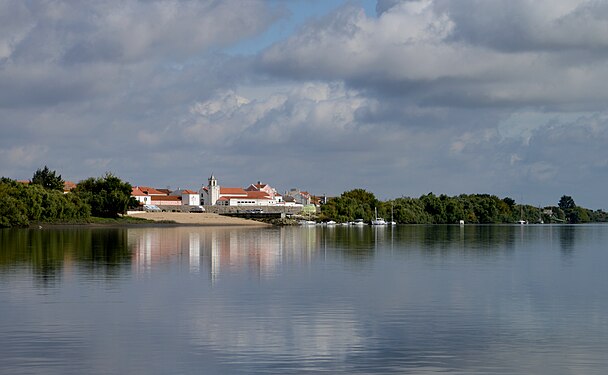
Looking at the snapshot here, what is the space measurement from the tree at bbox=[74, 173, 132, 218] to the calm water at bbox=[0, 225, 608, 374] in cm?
7894

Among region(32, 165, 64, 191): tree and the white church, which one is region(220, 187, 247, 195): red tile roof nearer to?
the white church

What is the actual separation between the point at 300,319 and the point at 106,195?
330 ft

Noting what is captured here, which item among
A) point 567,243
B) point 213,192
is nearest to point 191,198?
point 213,192

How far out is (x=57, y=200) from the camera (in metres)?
102

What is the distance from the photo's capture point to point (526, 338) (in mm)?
18750

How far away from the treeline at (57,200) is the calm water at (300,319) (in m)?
56.7

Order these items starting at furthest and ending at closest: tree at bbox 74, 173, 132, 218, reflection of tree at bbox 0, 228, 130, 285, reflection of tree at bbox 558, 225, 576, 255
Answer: tree at bbox 74, 173, 132, 218 → reflection of tree at bbox 558, 225, 576, 255 → reflection of tree at bbox 0, 228, 130, 285

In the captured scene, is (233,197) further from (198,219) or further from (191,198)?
(198,219)

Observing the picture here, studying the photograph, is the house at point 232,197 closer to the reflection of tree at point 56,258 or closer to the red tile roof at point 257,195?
the red tile roof at point 257,195

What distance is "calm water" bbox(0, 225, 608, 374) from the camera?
1608 centimetres

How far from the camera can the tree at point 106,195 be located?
11662 centimetres

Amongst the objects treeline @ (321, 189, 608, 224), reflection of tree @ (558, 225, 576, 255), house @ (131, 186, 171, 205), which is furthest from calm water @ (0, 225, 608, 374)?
house @ (131, 186, 171, 205)

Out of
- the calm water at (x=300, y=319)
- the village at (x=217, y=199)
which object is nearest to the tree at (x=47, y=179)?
the village at (x=217, y=199)

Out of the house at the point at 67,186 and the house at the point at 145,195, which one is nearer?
the house at the point at 67,186
